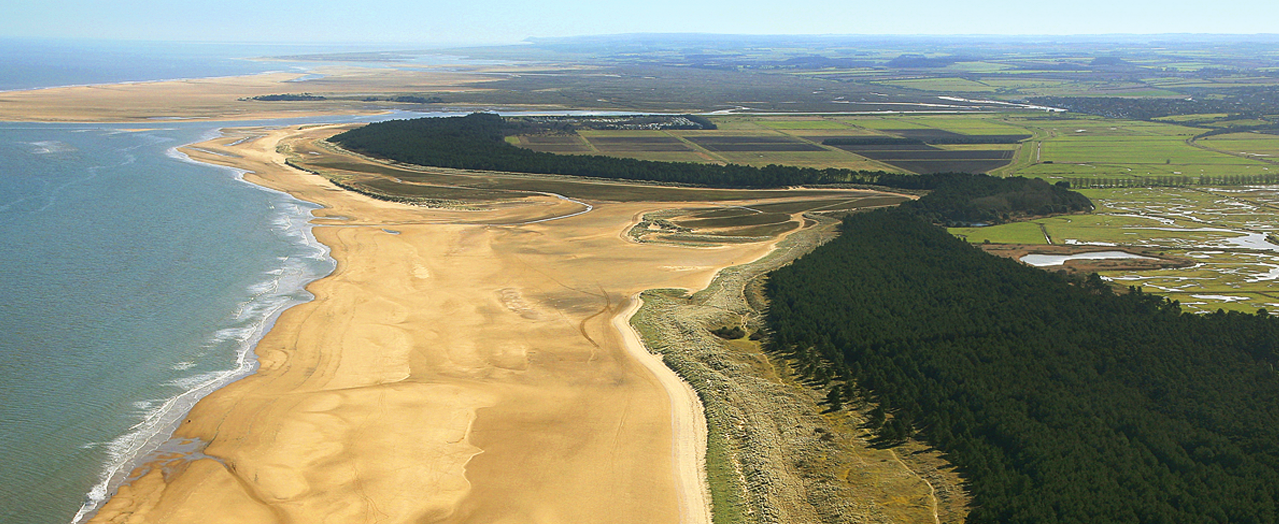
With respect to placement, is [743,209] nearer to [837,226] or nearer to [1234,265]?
[837,226]

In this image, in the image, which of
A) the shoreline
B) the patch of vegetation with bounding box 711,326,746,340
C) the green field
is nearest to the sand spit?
the shoreline

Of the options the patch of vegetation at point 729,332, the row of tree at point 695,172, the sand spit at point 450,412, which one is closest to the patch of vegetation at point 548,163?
the row of tree at point 695,172

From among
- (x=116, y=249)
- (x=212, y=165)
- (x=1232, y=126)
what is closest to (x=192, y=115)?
(x=212, y=165)

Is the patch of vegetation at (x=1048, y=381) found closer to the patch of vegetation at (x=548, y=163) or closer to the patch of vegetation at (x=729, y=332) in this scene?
the patch of vegetation at (x=729, y=332)

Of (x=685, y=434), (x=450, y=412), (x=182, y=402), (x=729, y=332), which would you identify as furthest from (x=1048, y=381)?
(x=182, y=402)

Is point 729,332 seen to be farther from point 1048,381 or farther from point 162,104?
point 162,104

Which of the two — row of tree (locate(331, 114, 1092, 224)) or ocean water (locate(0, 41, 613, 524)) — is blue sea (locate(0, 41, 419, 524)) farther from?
row of tree (locate(331, 114, 1092, 224))
